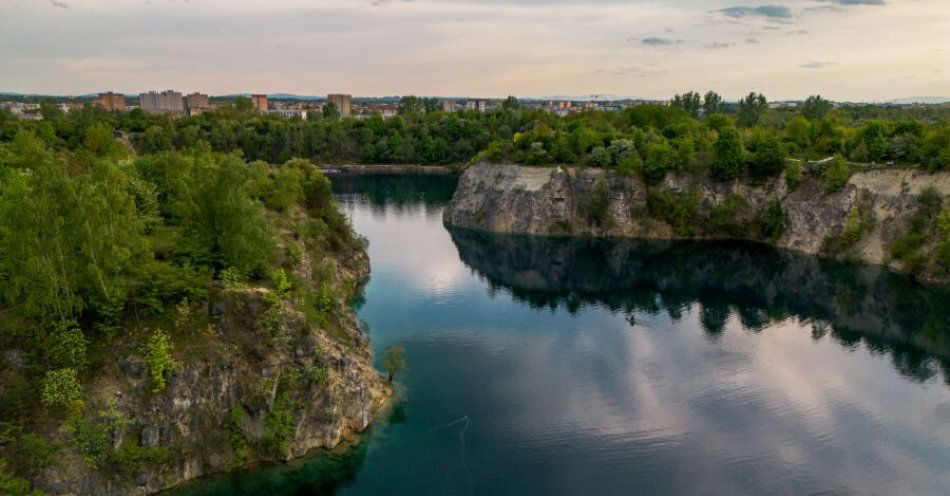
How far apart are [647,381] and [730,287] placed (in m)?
28.9

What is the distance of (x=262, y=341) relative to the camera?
32812mm

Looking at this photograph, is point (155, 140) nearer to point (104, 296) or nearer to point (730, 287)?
point (104, 296)

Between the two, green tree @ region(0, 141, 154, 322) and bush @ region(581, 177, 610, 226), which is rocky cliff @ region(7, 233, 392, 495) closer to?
green tree @ region(0, 141, 154, 322)

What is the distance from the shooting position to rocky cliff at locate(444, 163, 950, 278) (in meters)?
73.4

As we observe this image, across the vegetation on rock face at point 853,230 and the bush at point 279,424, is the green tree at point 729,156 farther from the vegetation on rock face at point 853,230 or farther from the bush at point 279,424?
the bush at point 279,424

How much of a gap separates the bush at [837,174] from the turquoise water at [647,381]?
1073 cm

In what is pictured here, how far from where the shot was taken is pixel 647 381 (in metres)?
43.0

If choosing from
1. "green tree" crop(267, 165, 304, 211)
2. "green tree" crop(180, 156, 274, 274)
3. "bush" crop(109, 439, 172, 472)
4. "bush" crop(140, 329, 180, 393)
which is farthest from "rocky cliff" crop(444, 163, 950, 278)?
"bush" crop(109, 439, 172, 472)

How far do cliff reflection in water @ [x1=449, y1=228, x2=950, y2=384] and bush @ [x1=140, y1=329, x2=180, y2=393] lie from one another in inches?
1497

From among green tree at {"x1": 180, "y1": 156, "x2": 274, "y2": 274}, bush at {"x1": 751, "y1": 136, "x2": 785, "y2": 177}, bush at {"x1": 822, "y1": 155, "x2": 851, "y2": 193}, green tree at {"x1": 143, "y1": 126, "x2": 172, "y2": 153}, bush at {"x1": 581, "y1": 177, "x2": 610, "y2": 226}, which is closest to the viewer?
green tree at {"x1": 180, "y1": 156, "x2": 274, "y2": 274}

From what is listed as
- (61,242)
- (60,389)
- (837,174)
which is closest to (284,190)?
(61,242)

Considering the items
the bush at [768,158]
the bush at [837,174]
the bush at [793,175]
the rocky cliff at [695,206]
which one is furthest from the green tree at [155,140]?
the bush at [837,174]

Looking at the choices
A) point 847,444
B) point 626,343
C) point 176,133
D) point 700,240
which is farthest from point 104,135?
point 176,133

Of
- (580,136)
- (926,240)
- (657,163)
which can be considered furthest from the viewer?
(580,136)
